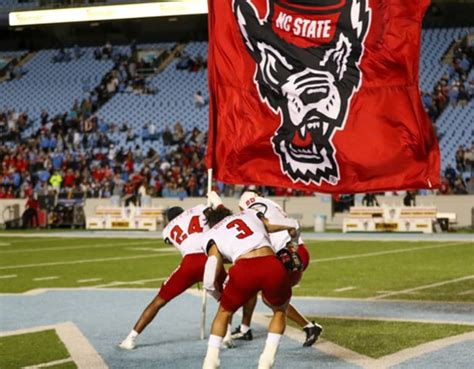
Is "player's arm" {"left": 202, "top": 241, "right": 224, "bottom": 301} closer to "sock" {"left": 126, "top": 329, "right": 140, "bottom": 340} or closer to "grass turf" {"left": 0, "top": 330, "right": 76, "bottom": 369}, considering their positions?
"grass turf" {"left": 0, "top": 330, "right": 76, "bottom": 369}

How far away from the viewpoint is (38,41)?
167ft

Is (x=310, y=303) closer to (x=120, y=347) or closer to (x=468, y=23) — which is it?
(x=120, y=347)

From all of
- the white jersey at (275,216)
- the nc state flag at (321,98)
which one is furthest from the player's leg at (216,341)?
the nc state flag at (321,98)

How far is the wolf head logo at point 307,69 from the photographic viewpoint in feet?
33.1

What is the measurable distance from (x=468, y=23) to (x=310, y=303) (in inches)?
1307

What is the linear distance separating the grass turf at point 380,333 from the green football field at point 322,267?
8.41 ft

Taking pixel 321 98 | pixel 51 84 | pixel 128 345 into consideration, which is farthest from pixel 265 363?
pixel 51 84

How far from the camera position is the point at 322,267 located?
17.7 metres

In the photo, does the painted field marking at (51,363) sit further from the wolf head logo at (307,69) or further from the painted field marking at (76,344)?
the wolf head logo at (307,69)

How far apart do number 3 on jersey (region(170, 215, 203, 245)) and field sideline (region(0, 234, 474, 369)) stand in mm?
982

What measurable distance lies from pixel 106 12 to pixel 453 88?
16.5 meters

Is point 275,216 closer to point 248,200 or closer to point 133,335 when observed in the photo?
point 248,200

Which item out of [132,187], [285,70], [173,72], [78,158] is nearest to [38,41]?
[173,72]

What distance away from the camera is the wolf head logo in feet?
33.1
